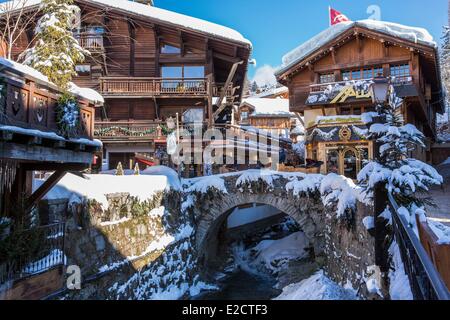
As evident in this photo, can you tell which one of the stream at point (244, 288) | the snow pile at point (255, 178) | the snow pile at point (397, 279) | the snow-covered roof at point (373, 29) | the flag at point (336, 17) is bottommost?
the stream at point (244, 288)

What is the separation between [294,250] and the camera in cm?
1747

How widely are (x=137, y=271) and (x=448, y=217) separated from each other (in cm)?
949

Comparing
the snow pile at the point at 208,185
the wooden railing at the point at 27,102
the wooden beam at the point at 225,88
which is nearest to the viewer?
the wooden railing at the point at 27,102

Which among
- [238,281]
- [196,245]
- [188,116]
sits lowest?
[238,281]

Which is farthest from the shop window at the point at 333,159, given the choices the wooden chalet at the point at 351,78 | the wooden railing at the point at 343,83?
the wooden railing at the point at 343,83

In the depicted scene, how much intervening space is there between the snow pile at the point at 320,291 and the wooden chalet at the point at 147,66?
35.0 ft

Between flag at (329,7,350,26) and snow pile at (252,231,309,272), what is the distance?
1678 centimetres

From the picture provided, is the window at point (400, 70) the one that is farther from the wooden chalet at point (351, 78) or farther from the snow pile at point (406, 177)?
the snow pile at point (406, 177)

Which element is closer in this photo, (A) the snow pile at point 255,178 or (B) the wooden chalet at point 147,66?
(A) the snow pile at point 255,178

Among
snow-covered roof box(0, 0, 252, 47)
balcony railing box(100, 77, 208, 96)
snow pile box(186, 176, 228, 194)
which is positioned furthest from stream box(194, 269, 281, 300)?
snow-covered roof box(0, 0, 252, 47)

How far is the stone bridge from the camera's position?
9711mm

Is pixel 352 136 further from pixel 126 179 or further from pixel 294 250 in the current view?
→ pixel 126 179

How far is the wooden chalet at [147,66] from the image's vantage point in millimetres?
19000
